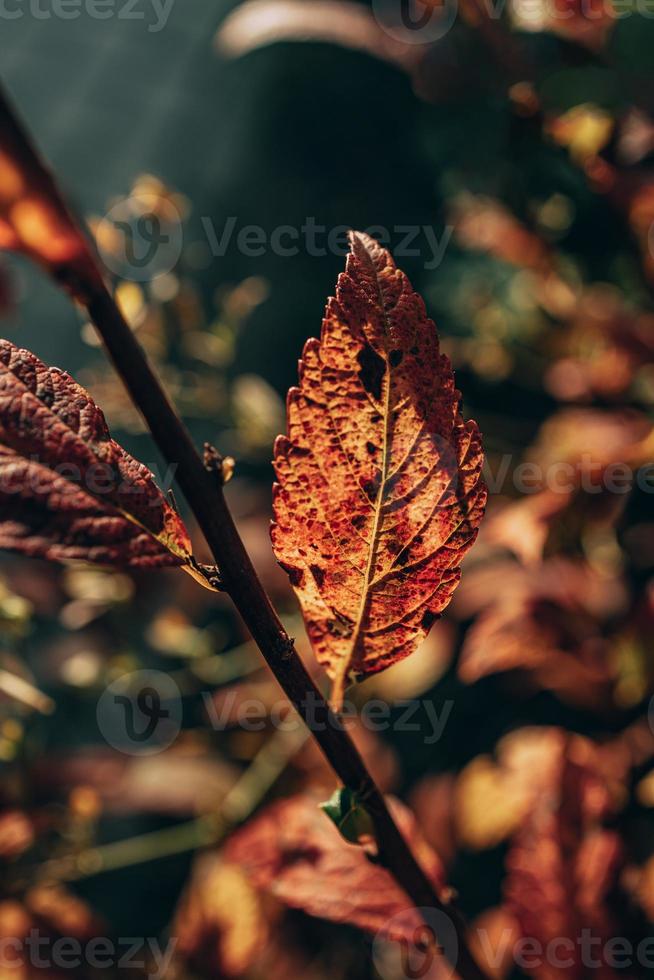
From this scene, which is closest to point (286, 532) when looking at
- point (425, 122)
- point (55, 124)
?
point (425, 122)

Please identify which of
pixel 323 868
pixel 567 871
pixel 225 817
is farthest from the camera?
pixel 225 817

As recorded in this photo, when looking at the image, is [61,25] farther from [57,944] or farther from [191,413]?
[57,944]

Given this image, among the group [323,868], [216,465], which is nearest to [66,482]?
[216,465]

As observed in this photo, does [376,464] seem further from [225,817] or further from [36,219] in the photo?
[225,817]

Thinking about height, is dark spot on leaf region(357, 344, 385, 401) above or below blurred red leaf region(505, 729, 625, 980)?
above

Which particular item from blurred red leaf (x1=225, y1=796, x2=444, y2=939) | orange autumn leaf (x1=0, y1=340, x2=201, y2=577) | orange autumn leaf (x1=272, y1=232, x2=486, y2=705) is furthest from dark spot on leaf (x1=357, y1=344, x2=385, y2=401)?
blurred red leaf (x1=225, y1=796, x2=444, y2=939)

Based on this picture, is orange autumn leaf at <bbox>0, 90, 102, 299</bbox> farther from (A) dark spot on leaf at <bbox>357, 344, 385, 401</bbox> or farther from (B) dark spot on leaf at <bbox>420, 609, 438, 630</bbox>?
(B) dark spot on leaf at <bbox>420, 609, 438, 630</bbox>

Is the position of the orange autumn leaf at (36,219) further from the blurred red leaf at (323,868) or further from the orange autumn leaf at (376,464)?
the blurred red leaf at (323,868)
